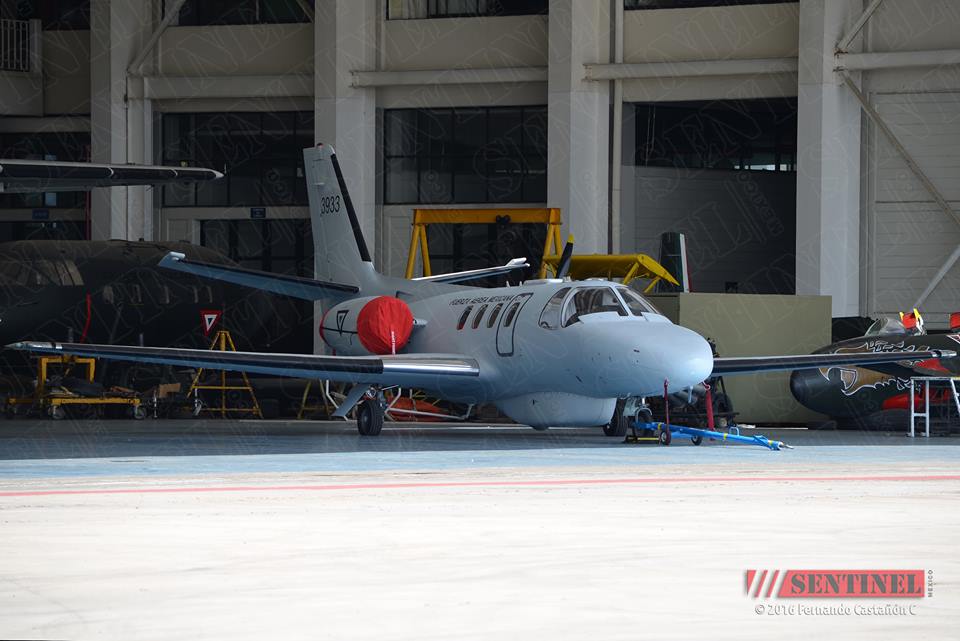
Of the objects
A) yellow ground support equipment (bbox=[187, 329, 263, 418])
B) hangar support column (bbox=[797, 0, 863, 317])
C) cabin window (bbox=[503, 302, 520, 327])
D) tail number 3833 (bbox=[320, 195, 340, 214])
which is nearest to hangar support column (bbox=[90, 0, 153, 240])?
yellow ground support equipment (bbox=[187, 329, 263, 418])

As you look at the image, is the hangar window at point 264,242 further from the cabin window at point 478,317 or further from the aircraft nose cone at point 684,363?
the aircraft nose cone at point 684,363

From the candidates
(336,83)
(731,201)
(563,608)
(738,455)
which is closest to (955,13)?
(731,201)

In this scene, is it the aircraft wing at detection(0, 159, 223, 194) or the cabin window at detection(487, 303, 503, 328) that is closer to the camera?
the aircraft wing at detection(0, 159, 223, 194)

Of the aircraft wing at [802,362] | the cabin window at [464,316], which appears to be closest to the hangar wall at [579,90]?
the aircraft wing at [802,362]

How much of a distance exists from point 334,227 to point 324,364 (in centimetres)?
565

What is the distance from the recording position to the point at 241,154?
36312mm

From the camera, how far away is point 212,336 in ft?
101

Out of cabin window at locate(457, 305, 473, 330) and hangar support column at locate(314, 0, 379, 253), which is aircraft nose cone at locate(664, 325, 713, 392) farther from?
hangar support column at locate(314, 0, 379, 253)

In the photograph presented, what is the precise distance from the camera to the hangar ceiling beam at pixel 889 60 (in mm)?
28812

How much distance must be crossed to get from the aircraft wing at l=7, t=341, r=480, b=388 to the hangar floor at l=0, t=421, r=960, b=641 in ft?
7.52

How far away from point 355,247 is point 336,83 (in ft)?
31.3

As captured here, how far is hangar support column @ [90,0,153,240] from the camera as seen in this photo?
113 ft

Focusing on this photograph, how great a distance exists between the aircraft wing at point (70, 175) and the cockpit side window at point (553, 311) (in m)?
5.69

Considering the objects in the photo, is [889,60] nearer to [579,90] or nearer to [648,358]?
[579,90]
